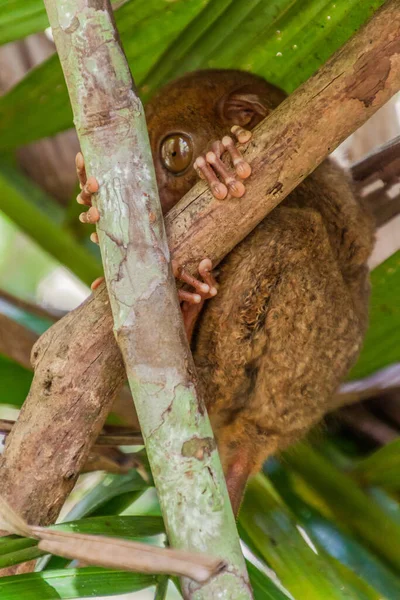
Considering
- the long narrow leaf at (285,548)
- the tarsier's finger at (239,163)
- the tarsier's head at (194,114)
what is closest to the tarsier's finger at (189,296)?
the tarsier's finger at (239,163)

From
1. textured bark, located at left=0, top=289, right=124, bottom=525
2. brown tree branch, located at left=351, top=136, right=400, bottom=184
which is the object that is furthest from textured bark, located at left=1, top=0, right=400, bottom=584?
brown tree branch, located at left=351, top=136, right=400, bottom=184

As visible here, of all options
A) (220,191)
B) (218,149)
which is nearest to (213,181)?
(220,191)

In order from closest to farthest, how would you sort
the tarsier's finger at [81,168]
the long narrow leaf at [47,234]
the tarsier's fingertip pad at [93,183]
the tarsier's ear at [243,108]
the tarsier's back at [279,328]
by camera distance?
the tarsier's fingertip pad at [93,183] < the tarsier's finger at [81,168] < the tarsier's back at [279,328] < the tarsier's ear at [243,108] < the long narrow leaf at [47,234]

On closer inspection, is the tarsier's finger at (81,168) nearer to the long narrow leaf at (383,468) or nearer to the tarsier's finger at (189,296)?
the tarsier's finger at (189,296)

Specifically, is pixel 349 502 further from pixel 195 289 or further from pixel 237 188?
pixel 237 188

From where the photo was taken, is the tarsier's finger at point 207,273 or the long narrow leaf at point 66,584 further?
the tarsier's finger at point 207,273
